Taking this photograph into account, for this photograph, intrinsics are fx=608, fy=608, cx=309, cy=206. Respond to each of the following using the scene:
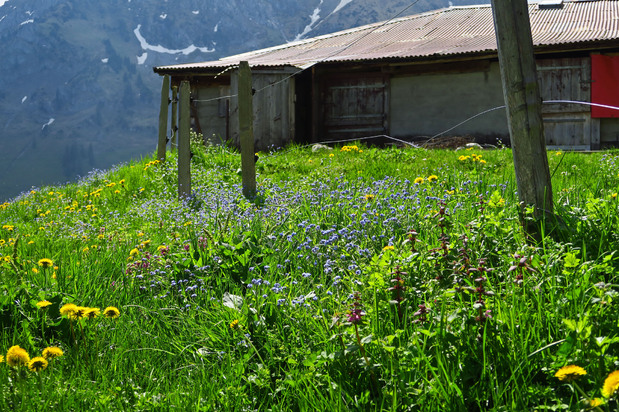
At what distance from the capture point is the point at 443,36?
727 inches

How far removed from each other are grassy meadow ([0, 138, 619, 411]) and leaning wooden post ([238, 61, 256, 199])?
8.24ft

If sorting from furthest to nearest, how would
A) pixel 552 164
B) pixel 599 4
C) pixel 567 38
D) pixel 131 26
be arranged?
1. pixel 131 26
2. pixel 599 4
3. pixel 567 38
4. pixel 552 164

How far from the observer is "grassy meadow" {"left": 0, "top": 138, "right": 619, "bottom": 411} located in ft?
7.69

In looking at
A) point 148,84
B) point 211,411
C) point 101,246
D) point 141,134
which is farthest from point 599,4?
point 148,84

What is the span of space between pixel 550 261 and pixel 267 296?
1.42 m

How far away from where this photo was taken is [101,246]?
16.5 feet

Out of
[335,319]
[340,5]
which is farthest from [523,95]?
[340,5]

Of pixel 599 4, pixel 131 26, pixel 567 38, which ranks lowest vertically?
pixel 567 38

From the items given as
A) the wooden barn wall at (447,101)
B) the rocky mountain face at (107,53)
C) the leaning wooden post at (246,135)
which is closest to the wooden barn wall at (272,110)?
the wooden barn wall at (447,101)

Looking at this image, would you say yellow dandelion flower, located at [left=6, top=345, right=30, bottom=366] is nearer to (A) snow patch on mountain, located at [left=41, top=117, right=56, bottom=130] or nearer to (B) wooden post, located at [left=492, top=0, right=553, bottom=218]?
(B) wooden post, located at [left=492, top=0, right=553, bottom=218]

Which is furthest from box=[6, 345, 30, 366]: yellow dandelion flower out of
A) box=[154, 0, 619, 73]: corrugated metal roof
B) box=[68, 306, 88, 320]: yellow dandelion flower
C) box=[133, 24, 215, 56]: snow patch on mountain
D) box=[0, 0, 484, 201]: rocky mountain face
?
box=[133, 24, 215, 56]: snow patch on mountain

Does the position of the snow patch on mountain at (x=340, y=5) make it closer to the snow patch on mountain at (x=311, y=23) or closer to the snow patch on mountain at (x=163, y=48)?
the snow patch on mountain at (x=311, y=23)

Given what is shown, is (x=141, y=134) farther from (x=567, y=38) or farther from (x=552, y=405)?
(x=552, y=405)

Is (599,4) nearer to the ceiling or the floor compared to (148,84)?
nearer to the floor
